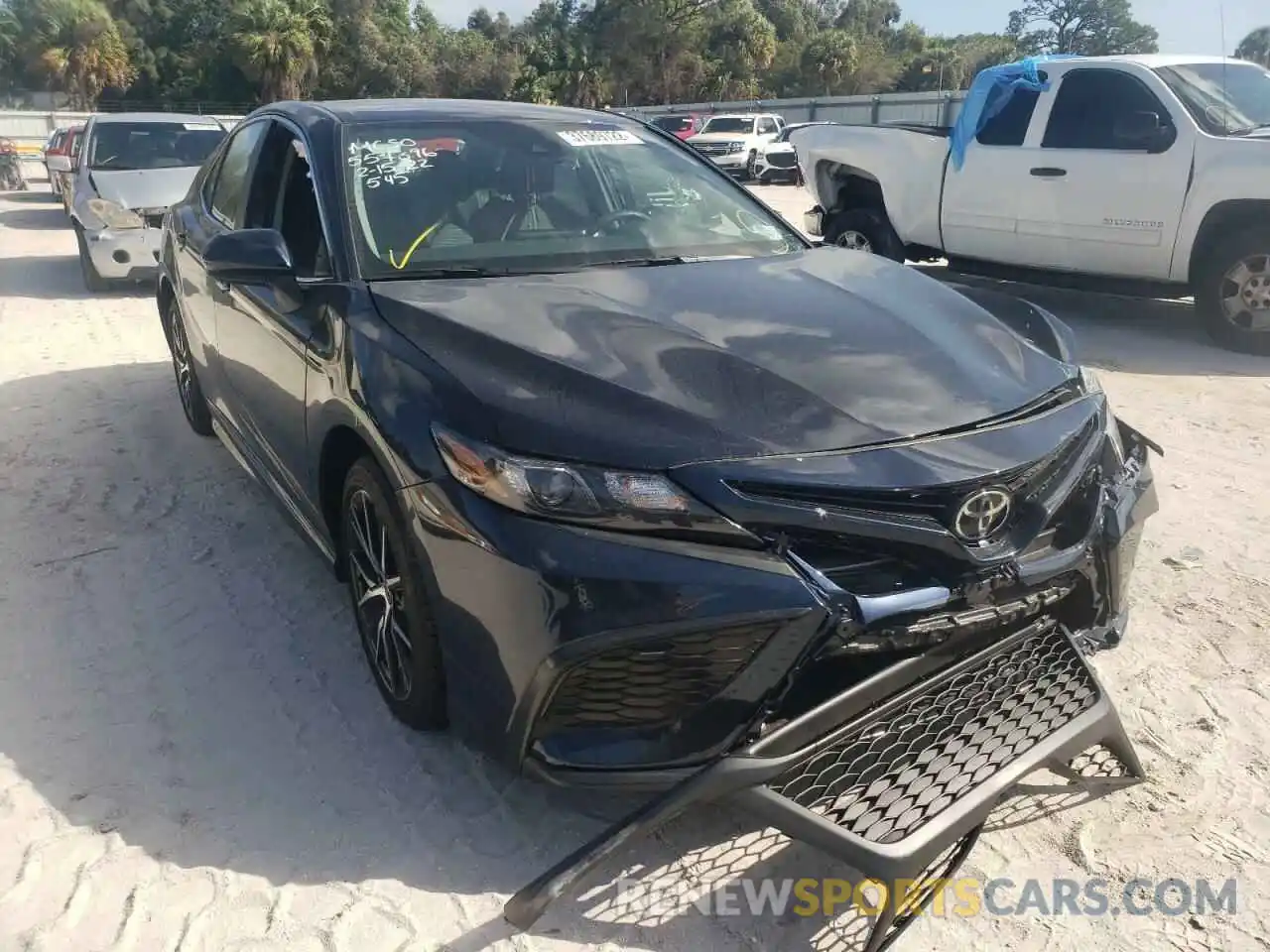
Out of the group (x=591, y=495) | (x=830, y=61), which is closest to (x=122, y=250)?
(x=591, y=495)

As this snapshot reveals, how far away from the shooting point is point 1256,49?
8.36m

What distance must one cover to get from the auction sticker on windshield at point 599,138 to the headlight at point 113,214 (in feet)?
23.1

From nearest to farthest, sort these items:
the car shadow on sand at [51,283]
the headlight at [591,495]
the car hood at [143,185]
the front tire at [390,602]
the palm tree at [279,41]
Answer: the headlight at [591,495] < the front tire at [390,602] < the car hood at [143,185] < the car shadow on sand at [51,283] < the palm tree at [279,41]

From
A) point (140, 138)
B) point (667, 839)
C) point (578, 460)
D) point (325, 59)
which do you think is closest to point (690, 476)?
point (578, 460)

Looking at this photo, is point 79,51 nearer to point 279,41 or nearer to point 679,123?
point 279,41

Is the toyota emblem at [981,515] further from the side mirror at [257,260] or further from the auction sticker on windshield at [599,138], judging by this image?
the auction sticker on windshield at [599,138]

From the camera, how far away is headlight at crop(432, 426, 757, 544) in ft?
7.27

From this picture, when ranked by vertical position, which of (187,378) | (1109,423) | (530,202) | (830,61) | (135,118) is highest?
(530,202)

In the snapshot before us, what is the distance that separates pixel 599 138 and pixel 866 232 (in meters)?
5.76

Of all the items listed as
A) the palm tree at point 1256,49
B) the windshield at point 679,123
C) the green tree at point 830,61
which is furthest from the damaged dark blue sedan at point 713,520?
the green tree at point 830,61

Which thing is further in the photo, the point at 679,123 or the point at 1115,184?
the point at 679,123

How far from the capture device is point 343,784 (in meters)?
2.79

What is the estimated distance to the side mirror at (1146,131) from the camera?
23.8 feet

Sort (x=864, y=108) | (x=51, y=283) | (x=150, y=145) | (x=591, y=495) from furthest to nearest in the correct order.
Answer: (x=864, y=108)
(x=150, y=145)
(x=51, y=283)
(x=591, y=495)
